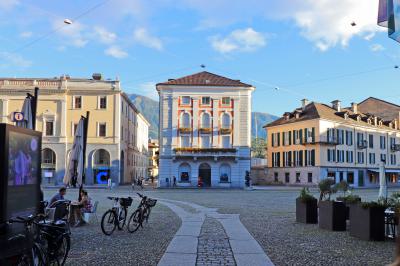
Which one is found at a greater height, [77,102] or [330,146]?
[77,102]

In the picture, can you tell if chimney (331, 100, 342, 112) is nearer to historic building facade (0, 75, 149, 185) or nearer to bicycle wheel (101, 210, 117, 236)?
historic building facade (0, 75, 149, 185)

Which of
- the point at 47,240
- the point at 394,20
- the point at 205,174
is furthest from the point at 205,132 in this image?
the point at 394,20

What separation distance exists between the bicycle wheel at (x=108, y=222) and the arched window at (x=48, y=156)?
4691cm

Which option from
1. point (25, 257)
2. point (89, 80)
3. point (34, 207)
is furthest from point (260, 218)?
point (89, 80)

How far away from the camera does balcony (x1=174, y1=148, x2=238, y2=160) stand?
5491 centimetres

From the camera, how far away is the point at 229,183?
5550 centimetres

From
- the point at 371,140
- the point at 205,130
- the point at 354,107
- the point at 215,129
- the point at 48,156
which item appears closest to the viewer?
the point at 205,130

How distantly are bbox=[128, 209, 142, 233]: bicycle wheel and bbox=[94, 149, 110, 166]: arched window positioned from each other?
45031 mm

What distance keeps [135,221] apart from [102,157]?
46.0m

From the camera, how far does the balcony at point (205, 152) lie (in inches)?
2162

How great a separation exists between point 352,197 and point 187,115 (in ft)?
146

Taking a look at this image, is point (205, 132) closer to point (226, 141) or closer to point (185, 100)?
point (226, 141)

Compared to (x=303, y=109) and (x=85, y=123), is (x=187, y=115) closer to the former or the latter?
(x=303, y=109)

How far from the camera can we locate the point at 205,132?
55.8 m
